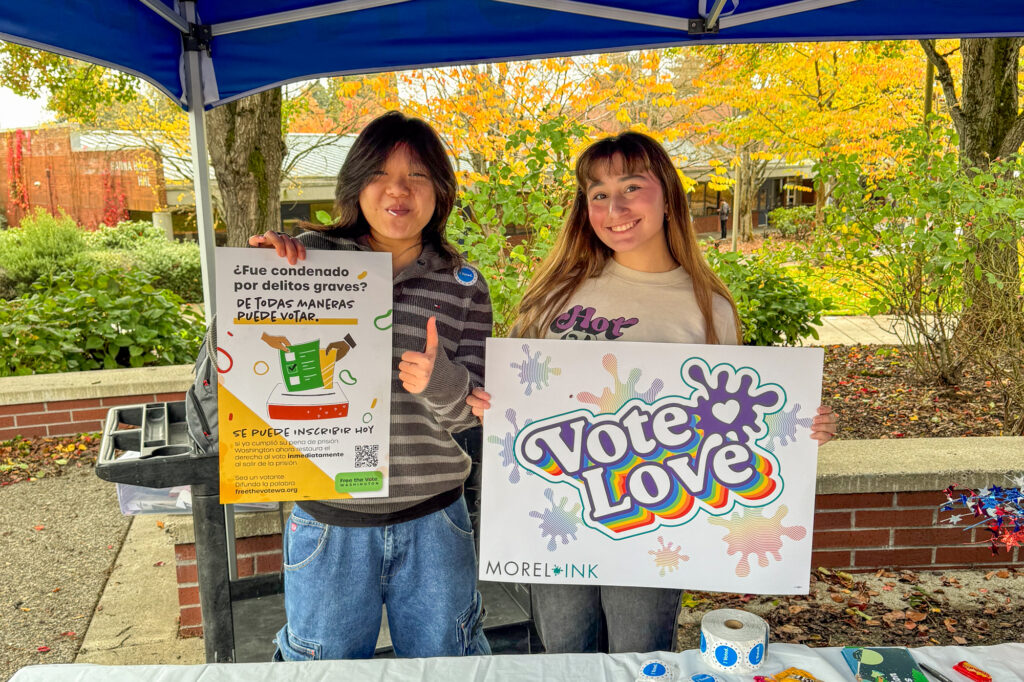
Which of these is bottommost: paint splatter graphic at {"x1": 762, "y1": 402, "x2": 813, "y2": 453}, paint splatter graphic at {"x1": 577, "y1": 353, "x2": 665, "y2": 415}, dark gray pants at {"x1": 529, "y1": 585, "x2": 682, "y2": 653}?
dark gray pants at {"x1": 529, "y1": 585, "x2": 682, "y2": 653}

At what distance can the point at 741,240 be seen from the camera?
21.0 metres

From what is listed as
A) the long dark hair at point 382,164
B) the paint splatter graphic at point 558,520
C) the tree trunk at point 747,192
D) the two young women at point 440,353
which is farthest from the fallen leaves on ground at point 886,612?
the tree trunk at point 747,192

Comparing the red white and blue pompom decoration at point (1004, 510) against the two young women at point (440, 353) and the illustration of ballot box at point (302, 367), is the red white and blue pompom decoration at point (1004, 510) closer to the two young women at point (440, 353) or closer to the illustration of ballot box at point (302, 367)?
the two young women at point (440, 353)

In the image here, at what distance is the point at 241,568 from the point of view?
324 cm

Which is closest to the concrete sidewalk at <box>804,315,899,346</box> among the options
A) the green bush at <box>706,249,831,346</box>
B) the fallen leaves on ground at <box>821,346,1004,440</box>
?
the fallen leaves on ground at <box>821,346,1004,440</box>

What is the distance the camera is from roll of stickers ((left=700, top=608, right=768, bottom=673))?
1560 millimetres

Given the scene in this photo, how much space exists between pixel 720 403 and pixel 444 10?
5.63 ft

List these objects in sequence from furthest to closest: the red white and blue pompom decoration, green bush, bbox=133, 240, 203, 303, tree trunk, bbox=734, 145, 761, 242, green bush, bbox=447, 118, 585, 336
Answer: tree trunk, bbox=734, 145, 761, 242 → green bush, bbox=133, 240, 203, 303 → green bush, bbox=447, 118, 585, 336 → the red white and blue pompom decoration

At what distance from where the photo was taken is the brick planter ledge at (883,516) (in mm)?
3213

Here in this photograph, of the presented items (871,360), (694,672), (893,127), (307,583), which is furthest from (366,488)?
(893,127)

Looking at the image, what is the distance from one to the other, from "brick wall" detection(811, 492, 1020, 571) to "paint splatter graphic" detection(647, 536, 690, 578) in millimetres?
1834

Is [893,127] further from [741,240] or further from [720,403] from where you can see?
[720,403]

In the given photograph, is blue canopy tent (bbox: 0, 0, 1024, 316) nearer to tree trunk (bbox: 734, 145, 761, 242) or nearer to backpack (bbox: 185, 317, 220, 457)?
backpack (bbox: 185, 317, 220, 457)

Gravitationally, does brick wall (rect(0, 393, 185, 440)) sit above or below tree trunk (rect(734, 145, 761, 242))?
below
